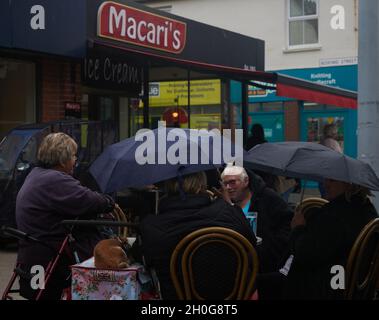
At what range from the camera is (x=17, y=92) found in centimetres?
1000

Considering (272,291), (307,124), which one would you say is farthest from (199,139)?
(307,124)

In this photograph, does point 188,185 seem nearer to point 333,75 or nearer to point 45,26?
point 45,26

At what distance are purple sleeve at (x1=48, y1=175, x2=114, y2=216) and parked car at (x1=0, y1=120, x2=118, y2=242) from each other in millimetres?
3686

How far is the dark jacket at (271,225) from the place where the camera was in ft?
13.9

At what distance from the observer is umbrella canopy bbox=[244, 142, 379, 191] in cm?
363

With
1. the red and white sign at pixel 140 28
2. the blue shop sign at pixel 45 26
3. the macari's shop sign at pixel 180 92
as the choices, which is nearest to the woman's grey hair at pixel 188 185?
the blue shop sign at pixel 45 26

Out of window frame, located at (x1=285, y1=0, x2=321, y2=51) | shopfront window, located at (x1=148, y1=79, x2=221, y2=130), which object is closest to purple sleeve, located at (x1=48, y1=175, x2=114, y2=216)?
shopfront window, located at (x1=148, y1=79, x2=221, y2=130)

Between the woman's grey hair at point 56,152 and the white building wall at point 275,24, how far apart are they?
1462cm

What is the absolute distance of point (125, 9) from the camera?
9.80 meters

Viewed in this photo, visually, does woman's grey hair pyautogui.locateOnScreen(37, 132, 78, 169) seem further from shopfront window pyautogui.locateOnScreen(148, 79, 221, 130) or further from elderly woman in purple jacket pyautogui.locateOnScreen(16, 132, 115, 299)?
shopfront window pyautogui.locateOnScreen(148, 79, 221, 130)

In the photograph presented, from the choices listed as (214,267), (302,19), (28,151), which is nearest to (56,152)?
(214,267)

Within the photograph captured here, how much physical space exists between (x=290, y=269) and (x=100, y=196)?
1.31 m

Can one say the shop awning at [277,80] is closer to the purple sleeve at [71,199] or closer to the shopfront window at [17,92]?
the shopfront window at [17,92]

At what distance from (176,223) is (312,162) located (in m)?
1.11
